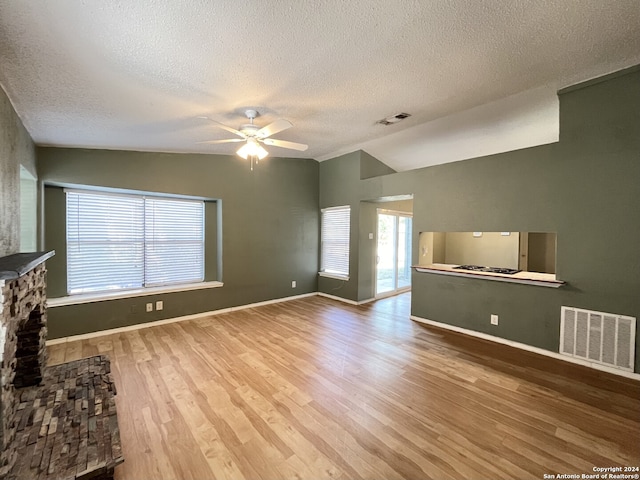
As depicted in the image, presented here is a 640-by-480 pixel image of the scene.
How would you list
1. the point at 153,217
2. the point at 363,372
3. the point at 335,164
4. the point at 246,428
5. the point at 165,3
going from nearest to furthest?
1. the point at 165,3
2. the point at 246,428
3. the point at 363,372
4. the point at 153,217
5. the point at 335,164

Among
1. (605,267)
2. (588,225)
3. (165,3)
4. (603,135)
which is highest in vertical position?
(165,3)

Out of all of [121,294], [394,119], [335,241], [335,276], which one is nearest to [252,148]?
[394,119]

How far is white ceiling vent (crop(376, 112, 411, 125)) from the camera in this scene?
3446 mm

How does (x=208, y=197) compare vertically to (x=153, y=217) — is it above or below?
above

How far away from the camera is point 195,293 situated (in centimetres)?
465

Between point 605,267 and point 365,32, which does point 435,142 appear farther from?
point 365,32

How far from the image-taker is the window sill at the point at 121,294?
3.62 metres

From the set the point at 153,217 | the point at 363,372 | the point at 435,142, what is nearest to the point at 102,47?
the point at 153,217

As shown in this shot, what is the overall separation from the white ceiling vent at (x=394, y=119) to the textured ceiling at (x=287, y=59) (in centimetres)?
14

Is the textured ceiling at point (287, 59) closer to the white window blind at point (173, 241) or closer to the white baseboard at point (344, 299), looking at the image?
the white window blind at point (173, 241)

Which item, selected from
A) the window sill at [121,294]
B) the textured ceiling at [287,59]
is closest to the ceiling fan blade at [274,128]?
the textured ceiling at [287,59]

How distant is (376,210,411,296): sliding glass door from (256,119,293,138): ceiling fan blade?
11.3ft

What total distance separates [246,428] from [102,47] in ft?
9.25

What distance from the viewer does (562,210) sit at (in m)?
3.14
